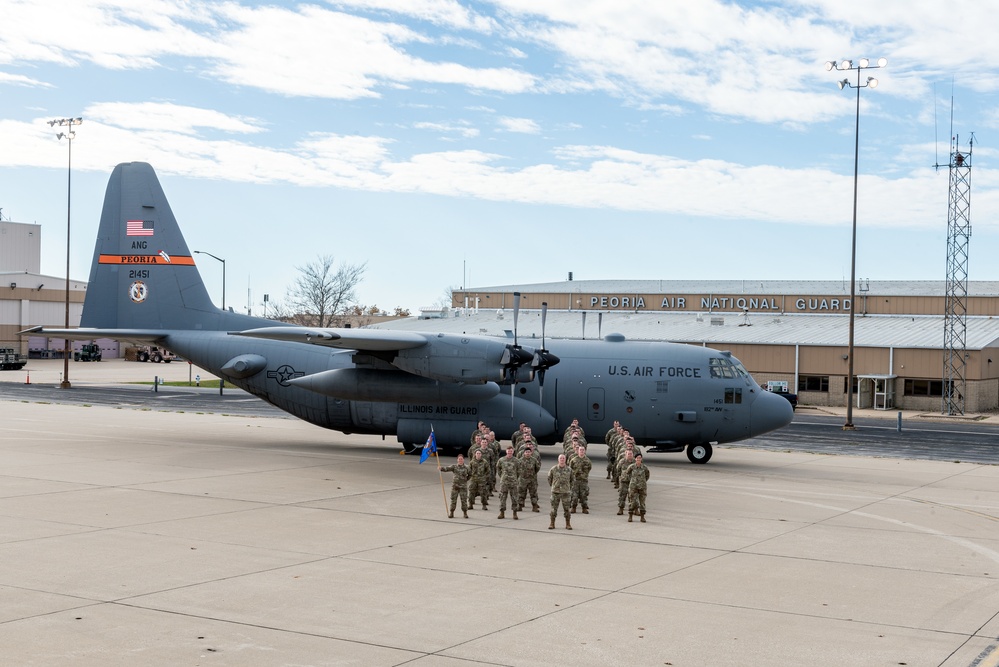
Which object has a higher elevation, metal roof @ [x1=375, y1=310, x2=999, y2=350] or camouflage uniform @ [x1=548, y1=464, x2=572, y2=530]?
metal roof @ [x1=375, y1=310, x2=999, y2=350]

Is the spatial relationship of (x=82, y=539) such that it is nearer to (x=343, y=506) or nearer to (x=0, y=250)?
(x=343, y=506)

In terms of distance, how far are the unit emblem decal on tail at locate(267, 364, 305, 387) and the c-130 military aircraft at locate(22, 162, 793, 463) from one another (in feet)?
0.10

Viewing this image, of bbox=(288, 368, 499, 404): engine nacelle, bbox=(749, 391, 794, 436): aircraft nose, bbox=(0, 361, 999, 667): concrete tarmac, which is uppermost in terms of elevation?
bbox=(288, 368, 499, 404): engine nacelle

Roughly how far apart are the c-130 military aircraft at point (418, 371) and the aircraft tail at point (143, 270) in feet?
0.15

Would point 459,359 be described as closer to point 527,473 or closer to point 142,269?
point 527,473

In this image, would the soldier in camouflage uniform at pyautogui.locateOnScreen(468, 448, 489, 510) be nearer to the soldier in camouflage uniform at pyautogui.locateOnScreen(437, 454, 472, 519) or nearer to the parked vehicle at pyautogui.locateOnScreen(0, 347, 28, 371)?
the soldier in camouflage uniform at pyautogui.locateOnScreen(437, 454, 472, 519)

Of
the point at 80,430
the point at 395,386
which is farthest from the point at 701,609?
the point at 80,430

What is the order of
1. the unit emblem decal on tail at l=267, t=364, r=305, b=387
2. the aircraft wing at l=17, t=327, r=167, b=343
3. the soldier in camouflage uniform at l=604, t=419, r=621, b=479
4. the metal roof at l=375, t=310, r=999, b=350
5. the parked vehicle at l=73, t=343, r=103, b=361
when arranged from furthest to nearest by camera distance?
the parked vehicle at l=73, t=343, r=103, b=361
the metal roof at l=375, t=310, r=999, b=350
the unit emblem decal on tail at l=267, t=364, r=305, b=387
the aircraft wing at l=17, t=327, r=167, b=343
the soldier in camouflage uniform at l=604, t=419, r=621, b=479

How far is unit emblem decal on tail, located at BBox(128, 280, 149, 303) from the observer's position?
3200 cm

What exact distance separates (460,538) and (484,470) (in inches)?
111

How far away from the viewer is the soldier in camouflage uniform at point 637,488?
19.4 m

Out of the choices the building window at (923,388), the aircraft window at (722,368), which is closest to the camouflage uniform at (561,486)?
the aircraft window at (722,368)

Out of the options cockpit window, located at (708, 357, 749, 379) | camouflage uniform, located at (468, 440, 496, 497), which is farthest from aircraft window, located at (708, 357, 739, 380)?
camouflage uniform, located at (468, 440, 496, 497)

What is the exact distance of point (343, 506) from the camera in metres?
20.6
